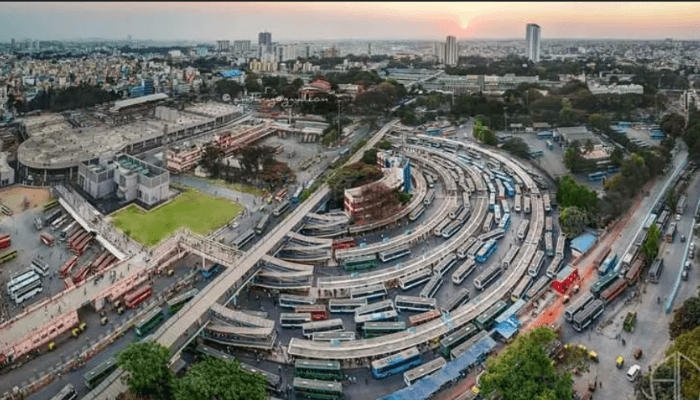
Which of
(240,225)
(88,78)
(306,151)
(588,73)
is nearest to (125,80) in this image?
(88,78)

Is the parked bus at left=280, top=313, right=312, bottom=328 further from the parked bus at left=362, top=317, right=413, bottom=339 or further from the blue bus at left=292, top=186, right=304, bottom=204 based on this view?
the blue bus at left=292, top=186, right=304, bottom=204

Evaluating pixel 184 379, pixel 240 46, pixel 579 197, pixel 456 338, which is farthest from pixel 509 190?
pixel 240 46

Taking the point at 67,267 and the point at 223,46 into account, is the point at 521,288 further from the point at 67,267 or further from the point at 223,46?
the point at 223,46

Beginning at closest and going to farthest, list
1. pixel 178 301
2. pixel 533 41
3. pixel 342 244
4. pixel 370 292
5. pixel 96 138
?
pixel 178 301, pixel 370 292, pixel 342 244, pixel 96 138, pixel 533 41

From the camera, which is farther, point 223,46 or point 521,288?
point 223,46

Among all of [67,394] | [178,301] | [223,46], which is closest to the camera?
[67,394]

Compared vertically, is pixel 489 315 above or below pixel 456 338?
above

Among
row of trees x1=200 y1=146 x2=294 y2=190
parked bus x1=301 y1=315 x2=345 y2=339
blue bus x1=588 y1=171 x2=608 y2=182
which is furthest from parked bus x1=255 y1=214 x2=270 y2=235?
blue bus x1=588 y1=171 x2=608 y2=182
